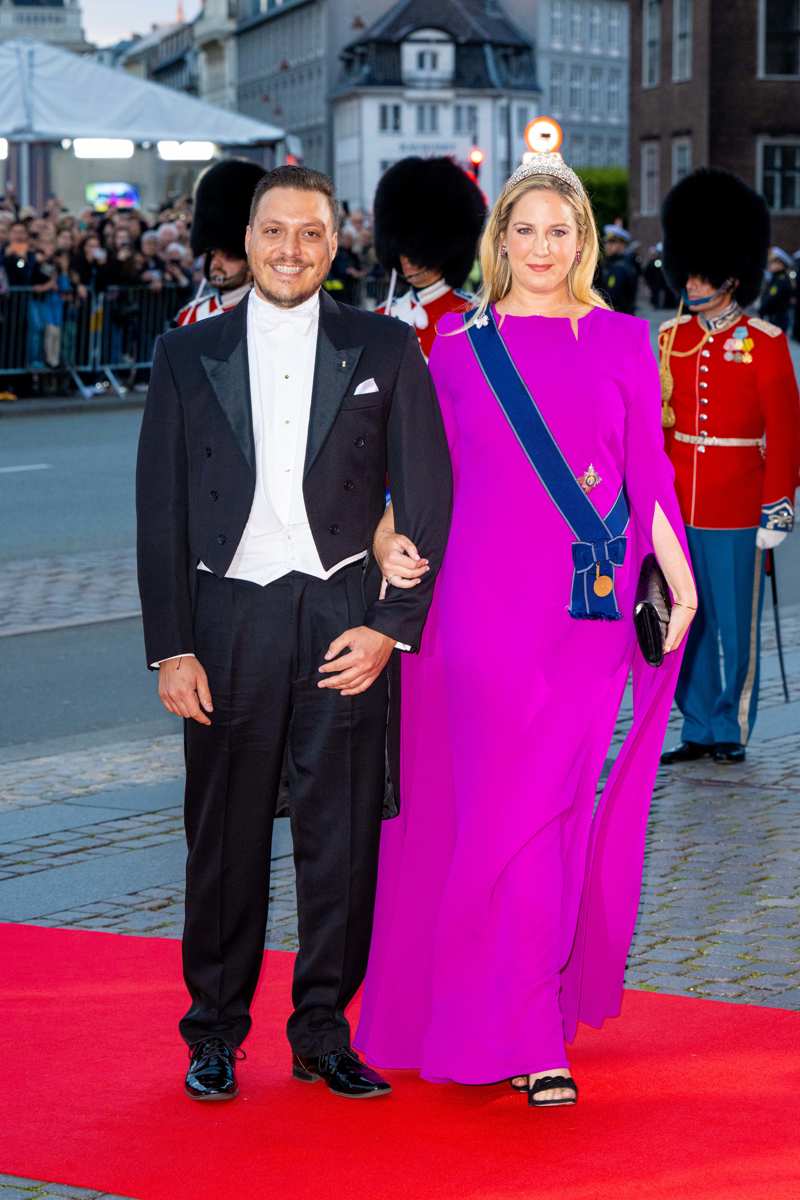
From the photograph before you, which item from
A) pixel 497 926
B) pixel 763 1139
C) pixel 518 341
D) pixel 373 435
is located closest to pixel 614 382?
pixel 518 341

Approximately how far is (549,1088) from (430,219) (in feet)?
16.5

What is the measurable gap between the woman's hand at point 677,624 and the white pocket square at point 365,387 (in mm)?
819

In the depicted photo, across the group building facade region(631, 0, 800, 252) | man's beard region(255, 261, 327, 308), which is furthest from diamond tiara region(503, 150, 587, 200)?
building facade region(631, 0, 800, 252)

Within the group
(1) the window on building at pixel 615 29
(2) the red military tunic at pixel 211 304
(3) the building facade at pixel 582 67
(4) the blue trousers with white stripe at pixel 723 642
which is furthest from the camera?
(1) the window on building at pixel 615 29

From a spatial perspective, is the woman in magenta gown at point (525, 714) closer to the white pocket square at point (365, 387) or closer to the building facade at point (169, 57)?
the white pocket square at point (365, 387)

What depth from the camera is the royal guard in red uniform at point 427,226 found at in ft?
29.1

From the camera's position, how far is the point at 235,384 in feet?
15.0

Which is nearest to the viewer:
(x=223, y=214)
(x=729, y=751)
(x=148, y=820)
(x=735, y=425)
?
(x=148, y=820)

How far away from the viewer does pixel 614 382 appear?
479cm

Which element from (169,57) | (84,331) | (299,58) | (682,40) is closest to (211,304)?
(84,331)

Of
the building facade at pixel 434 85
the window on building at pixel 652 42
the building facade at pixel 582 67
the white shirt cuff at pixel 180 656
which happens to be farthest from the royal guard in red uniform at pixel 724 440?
the building facade at pixel 582 67

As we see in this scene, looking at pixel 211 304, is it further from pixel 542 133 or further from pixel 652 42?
pixel 652 42

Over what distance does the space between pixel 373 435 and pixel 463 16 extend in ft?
397

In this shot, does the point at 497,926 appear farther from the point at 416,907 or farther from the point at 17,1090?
the point at 17,1090
